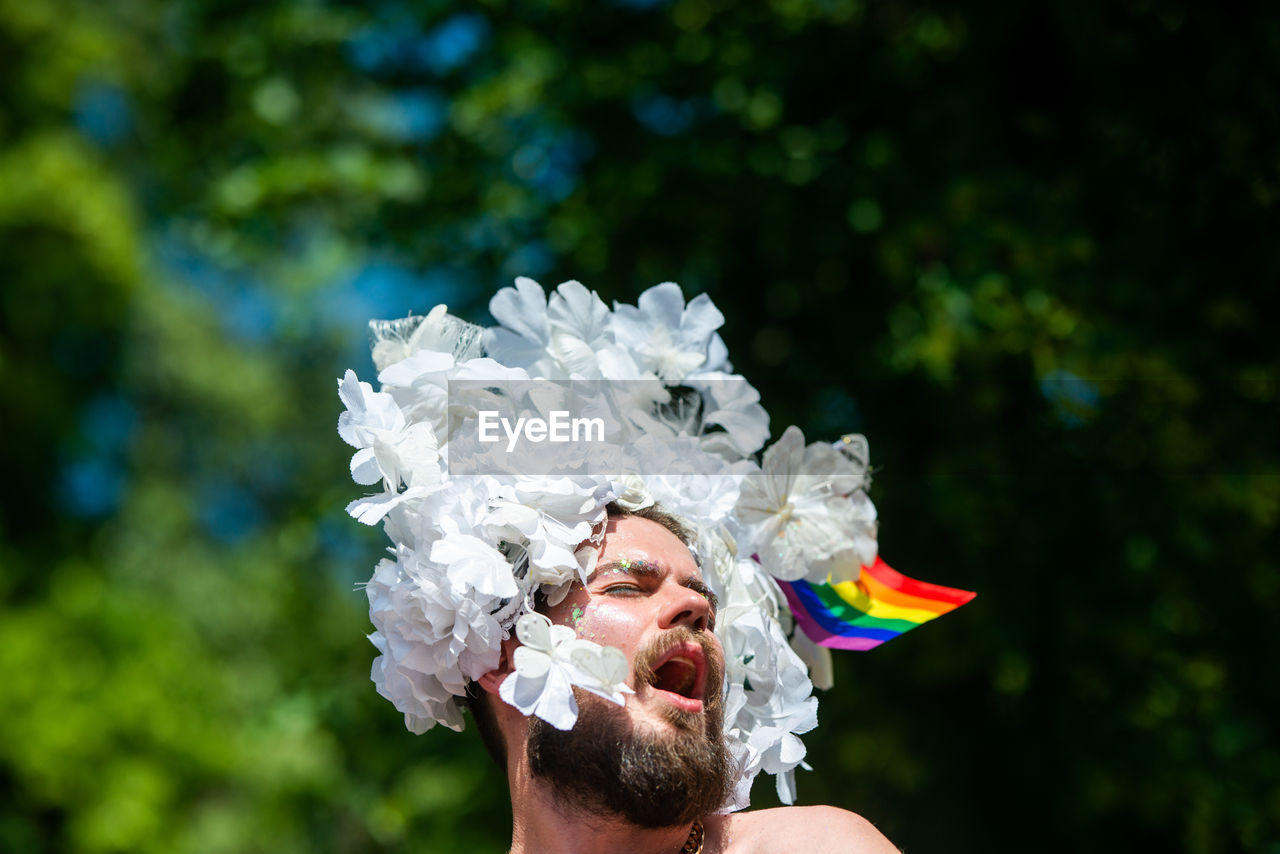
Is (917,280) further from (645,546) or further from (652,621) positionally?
(652,621)

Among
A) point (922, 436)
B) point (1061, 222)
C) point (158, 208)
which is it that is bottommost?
point (922, 436)

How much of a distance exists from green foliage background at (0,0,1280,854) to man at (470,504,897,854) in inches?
71.1

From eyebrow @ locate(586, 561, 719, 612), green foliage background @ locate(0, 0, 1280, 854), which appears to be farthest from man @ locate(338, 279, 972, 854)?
Result: green foliage background @ locate(0, 0, 1280, 854)

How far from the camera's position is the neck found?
7.47 feet

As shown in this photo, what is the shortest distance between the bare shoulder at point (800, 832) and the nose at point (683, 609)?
0.43 meters

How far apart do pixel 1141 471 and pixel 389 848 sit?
3688mm

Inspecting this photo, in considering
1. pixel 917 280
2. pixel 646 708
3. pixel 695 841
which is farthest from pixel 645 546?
pixel 917 280

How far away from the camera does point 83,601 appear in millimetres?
12086

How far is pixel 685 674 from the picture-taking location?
235 centimetres

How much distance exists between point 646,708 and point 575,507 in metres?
0.43

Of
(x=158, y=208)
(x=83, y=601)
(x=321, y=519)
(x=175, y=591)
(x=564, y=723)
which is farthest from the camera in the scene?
(x=175, y=591)

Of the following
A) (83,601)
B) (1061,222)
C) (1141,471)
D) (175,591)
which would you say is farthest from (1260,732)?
(175,591)

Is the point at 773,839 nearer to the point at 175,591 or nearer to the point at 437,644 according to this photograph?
the point at 437,644

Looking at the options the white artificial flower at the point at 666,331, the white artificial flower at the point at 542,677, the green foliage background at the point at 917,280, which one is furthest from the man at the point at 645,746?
the green foliage background at the point at 917,280
